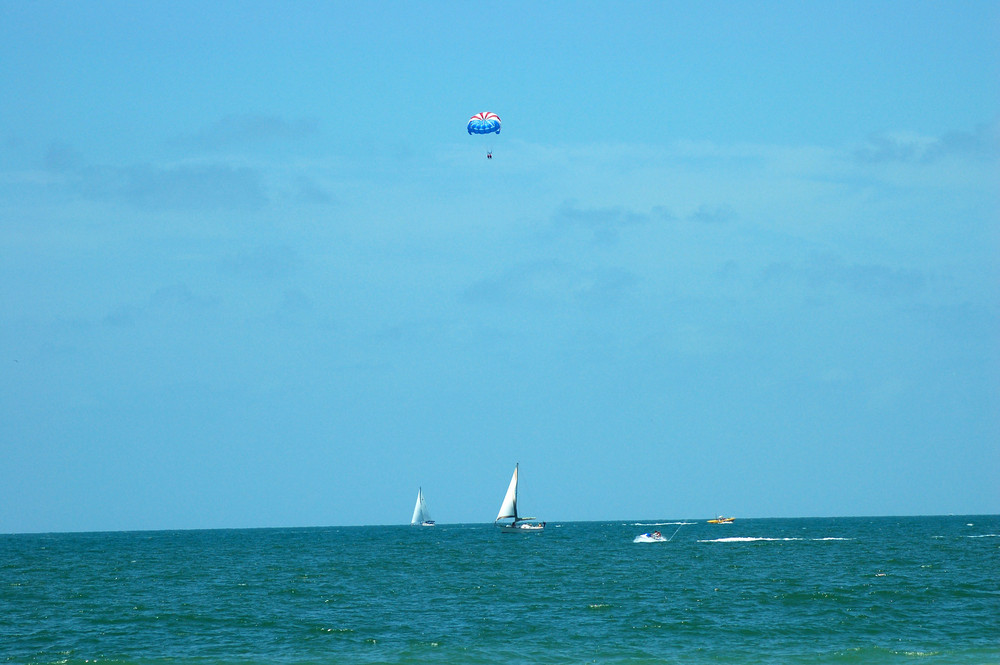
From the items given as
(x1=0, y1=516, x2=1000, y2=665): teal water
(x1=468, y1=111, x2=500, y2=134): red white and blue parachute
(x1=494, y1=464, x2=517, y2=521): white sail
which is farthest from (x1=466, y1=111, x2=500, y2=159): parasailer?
(x1=494, y1=464, x2=517, y2=521): white sail

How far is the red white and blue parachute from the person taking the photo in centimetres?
10438

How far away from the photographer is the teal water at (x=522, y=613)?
4853 cm

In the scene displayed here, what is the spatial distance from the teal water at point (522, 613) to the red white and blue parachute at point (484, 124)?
135ft

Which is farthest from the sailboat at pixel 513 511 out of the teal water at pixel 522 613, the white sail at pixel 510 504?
the teal water at pixel 522 613

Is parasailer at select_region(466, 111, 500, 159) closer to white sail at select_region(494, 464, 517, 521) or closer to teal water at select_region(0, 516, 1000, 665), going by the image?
teal water at select_region(0, 516, 1000, 665)

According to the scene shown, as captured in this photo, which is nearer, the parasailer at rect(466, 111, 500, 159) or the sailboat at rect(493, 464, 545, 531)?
the parasailer at rect(466, 111, 500, 159)

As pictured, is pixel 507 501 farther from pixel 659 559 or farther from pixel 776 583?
pixel 776 583

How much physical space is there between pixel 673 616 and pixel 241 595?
3192 centimetres

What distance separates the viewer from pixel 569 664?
4491cm

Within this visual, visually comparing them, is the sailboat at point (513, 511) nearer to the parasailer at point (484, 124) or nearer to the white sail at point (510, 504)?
the white sail at point (510, 504)

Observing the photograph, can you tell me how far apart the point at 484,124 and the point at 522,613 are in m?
56.6

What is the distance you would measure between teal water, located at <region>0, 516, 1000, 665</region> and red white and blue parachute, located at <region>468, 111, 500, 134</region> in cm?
4101

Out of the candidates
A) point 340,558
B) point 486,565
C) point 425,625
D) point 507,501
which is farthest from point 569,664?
point 507,501

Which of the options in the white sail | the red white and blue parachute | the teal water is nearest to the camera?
the teal water
